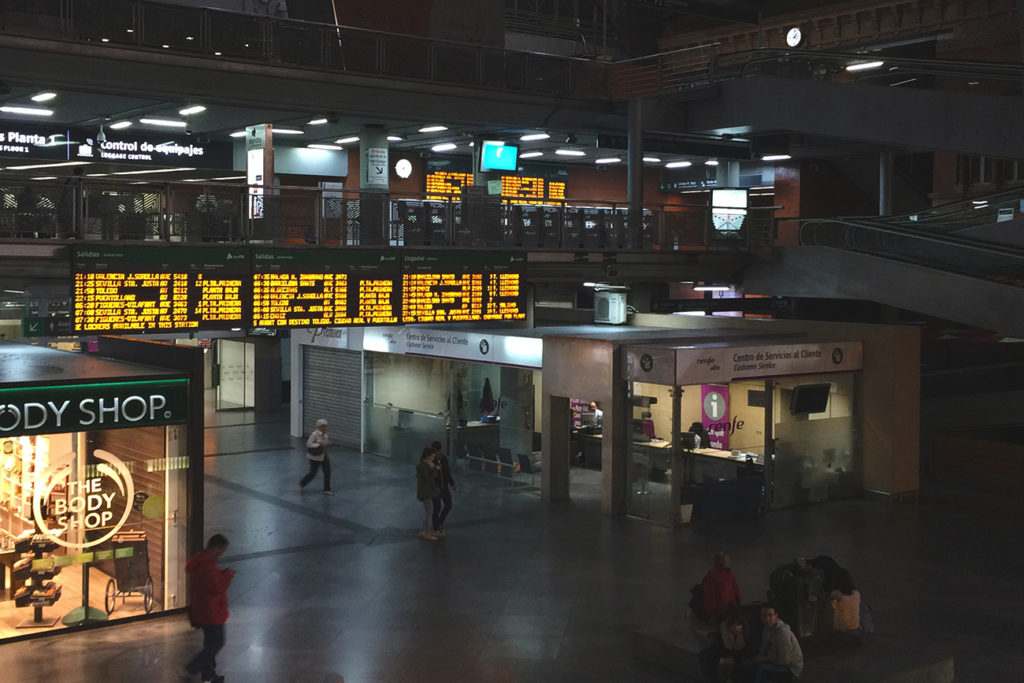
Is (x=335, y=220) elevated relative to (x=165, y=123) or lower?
lower

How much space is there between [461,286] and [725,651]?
8455 millimetres

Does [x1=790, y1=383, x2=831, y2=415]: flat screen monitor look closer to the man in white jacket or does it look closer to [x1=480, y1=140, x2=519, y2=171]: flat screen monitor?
the man in white jacket

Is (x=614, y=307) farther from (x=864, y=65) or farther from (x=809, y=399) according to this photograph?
(x=864, y=65)

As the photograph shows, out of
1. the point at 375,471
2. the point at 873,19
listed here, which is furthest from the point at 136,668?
the point at 873,19

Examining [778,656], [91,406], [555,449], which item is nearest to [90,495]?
[91,406]

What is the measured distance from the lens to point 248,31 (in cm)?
1800

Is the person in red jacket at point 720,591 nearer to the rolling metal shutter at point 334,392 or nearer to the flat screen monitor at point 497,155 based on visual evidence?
the rolling metal shutter at point 334,392

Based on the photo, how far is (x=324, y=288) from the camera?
15.2 metres

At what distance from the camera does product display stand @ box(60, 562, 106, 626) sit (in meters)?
11.0

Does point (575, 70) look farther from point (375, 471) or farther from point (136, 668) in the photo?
point (136, 668)

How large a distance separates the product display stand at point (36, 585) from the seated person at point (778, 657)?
6932mm

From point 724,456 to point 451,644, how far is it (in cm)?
861

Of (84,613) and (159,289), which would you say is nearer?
(84,613)

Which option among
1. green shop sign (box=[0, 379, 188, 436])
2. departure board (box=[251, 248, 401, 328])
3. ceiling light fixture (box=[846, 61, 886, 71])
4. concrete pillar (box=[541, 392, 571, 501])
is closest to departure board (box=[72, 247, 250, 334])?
departure board (box=[251, 248, 401, 328])
